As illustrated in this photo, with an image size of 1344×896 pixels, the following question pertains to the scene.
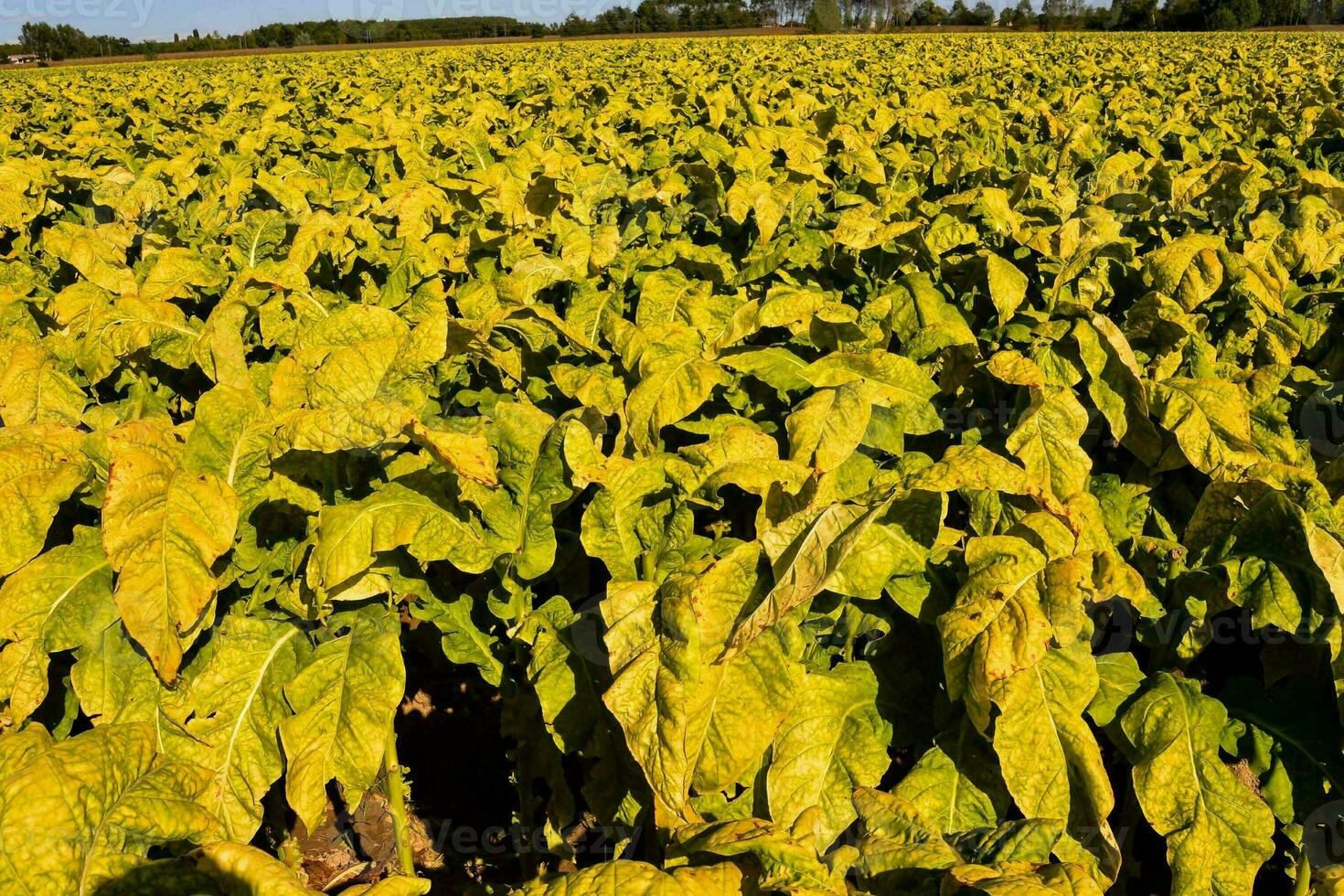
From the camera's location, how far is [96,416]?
265 centimetres

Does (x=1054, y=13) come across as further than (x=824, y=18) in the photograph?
Yes

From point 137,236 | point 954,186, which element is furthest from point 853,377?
point 137,236

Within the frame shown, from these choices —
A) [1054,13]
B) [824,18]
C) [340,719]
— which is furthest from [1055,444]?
[1054,13]

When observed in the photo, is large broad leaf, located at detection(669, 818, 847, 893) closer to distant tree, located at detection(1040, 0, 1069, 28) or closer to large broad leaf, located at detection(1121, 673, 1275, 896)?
large broad leaf, located at detection(1121, 673, 1275, 896)

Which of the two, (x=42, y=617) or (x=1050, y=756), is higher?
(x=42, y=617)

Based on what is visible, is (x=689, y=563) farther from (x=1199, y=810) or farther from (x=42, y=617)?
(x=42, y=617)

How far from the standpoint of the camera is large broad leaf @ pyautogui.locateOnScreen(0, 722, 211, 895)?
46.1 inches

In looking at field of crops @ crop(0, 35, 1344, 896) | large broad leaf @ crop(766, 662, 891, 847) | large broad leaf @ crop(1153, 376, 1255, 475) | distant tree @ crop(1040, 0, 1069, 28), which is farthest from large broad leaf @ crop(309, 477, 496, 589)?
distant tree @ crop(1040, 0, 1069, 28)

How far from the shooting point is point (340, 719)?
6.81ft

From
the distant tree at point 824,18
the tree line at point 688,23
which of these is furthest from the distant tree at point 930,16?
the distant tree at point 824,18

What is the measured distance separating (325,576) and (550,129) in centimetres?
727

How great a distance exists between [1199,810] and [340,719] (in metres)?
1.87

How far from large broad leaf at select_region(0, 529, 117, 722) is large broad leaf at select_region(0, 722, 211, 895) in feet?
2.39

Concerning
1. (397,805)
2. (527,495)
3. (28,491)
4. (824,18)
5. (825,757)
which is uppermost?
(824,18)
